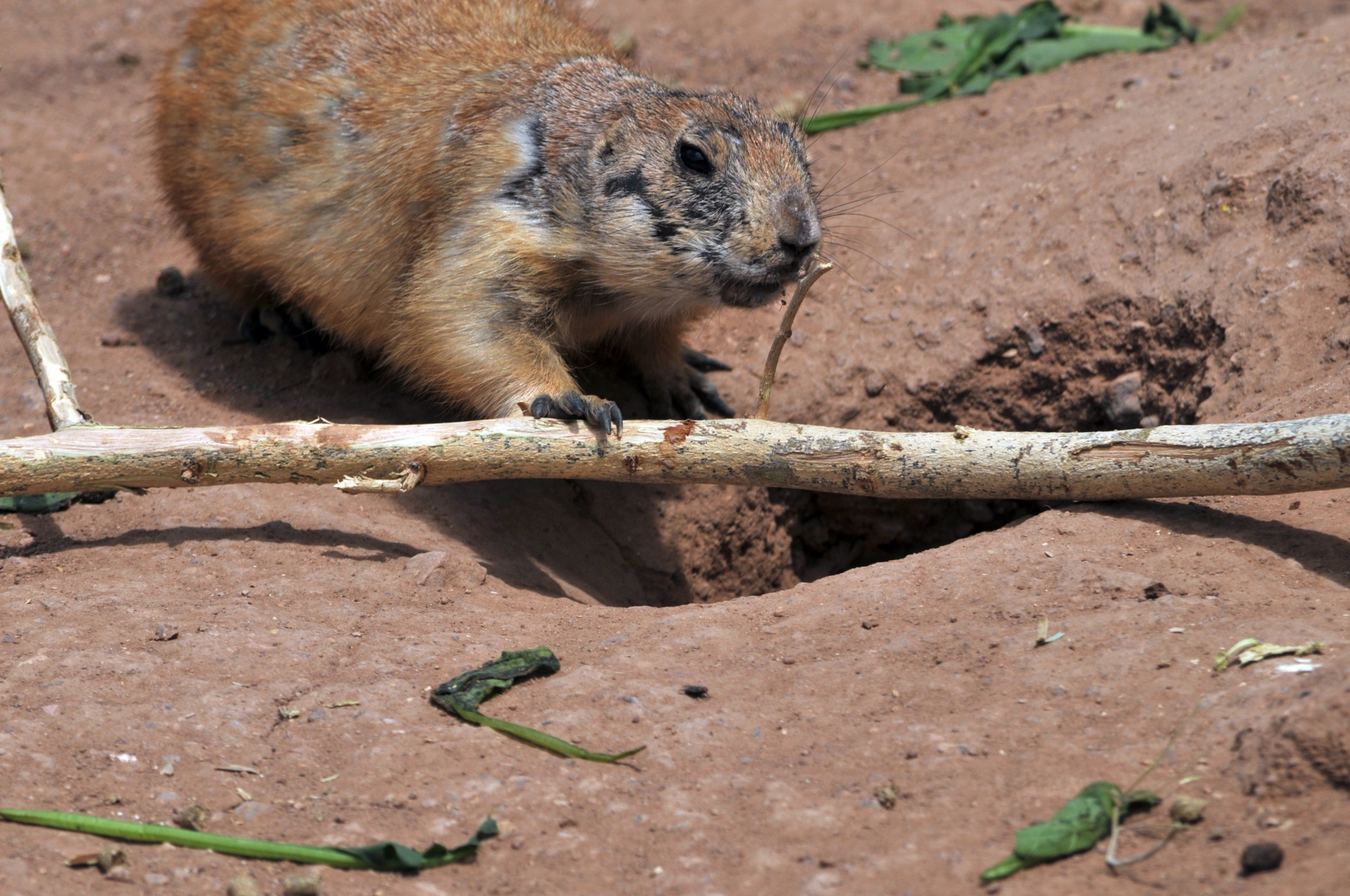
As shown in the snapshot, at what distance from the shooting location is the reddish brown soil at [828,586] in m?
2.92

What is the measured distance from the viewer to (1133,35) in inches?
325

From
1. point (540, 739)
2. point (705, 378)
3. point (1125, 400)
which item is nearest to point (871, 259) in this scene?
point (705, 378)

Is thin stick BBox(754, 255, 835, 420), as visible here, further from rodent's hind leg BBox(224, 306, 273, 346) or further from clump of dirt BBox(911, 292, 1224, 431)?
rodent's hind leg BBox(224, 306, 273, 346)

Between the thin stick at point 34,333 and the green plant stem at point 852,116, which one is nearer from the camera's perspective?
the thin stick at point 34,333

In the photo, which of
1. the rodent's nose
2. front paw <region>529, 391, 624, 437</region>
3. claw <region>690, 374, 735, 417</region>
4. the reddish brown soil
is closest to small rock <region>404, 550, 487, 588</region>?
the reddish brown soil

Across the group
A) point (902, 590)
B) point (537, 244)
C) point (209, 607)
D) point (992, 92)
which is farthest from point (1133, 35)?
point (209, 607)

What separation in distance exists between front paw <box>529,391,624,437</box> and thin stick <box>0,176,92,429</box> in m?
1.85

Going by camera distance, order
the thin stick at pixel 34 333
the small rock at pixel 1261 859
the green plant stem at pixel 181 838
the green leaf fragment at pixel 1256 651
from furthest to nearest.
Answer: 1. the thin stick at pixel 34 333
2. the green leaf fragment at pixel 1256 651
3. the green plant stem at pixel 181 838
4. the small rock at pixel 1261 859

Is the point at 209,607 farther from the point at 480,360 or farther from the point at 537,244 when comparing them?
the point at 537,244

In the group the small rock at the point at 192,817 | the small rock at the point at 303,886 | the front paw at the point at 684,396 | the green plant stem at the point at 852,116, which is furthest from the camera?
the green plant stem at the point at 852,116

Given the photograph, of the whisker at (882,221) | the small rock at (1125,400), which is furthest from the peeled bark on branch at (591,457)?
the whisker at (882,221)

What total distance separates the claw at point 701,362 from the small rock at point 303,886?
166 inches

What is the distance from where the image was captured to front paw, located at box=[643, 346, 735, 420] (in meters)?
6.36

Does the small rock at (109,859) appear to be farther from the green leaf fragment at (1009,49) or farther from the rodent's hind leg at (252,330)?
the green leaf fragment at (1009,49)
